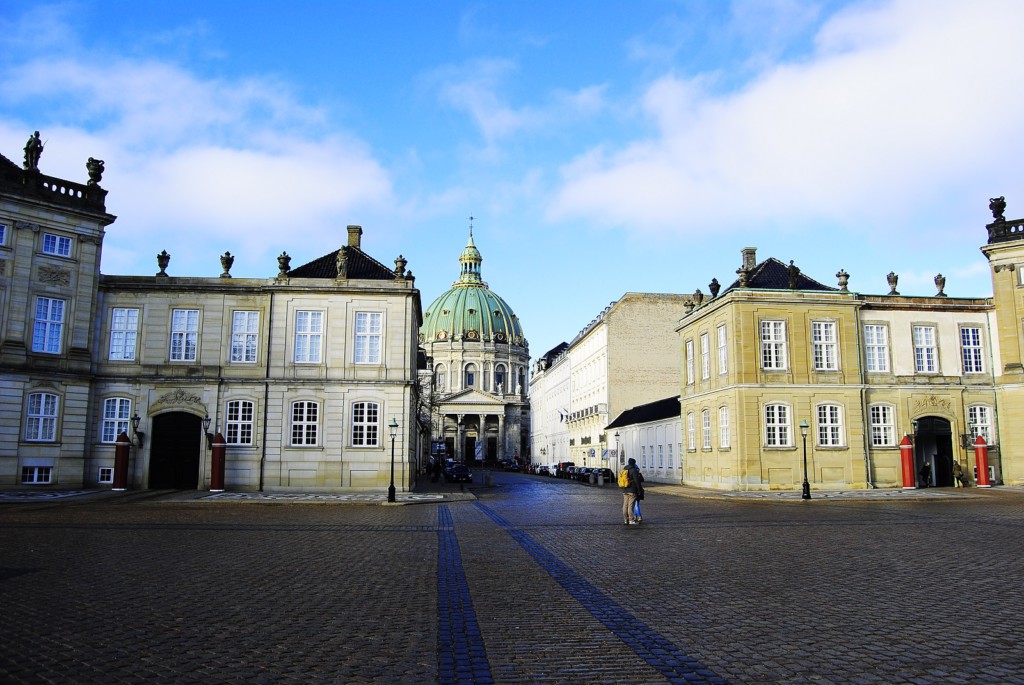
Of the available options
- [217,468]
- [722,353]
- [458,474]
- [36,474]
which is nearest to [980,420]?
[722,353]

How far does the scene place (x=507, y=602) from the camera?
37.1ft

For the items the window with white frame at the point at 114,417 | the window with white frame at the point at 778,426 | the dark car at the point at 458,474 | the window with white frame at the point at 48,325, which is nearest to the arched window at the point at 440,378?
the dark car at the point at 458,474

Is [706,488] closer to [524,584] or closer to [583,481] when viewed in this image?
[583,481]

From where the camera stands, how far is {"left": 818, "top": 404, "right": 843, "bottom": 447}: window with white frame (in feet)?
140

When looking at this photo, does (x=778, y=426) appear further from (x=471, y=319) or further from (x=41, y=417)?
(x=471, y=319)

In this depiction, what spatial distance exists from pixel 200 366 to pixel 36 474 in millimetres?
8393

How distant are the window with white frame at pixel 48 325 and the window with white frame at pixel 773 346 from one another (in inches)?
1336

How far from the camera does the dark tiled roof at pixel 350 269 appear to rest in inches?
1710

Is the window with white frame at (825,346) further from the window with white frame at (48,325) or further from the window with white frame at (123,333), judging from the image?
the window with white frame at (48,325)

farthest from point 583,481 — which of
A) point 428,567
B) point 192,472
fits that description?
point 428,567

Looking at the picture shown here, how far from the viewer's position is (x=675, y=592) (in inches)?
473

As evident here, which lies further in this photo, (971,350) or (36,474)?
(971,350)

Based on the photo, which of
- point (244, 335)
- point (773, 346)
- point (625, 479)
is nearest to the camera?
point (625, 479)

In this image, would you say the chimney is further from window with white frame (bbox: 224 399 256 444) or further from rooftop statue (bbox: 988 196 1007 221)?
rooftop statue (bbox: 988 196 1007 221)
